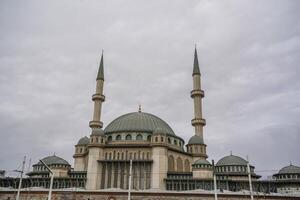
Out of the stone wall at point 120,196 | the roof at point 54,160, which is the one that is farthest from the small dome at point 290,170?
the roof at point 54,160

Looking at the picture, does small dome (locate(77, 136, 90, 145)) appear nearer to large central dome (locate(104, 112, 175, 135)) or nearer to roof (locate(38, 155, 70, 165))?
large central dome (locate(104, 112, 175, 135))

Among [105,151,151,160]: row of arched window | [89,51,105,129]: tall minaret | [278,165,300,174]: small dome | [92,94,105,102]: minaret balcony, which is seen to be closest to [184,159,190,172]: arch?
[105,151,151,160]: row of arched window

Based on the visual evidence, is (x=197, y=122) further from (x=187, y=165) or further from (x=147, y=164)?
(x=147, y=164)

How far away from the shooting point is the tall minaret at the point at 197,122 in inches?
2645

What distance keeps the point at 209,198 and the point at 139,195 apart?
11692 mm

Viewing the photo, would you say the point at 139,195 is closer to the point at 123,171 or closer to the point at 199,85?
the point at 123,171

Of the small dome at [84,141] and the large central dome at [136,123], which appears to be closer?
the large central dome at [136,123]

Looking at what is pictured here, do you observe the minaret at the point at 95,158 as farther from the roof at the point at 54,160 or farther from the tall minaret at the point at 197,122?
the tall minaret at the point at 197,122

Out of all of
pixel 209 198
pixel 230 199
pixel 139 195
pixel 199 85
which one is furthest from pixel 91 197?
pixel 199 85

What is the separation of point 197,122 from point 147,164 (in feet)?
54.8

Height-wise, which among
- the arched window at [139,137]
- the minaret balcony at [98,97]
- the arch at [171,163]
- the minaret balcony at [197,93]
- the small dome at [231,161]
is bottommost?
the arch at [171,163]

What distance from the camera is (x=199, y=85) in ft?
238

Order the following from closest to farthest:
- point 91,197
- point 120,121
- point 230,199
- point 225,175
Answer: point 230,199 → point 91,197 → point 225,175 → point 120,121

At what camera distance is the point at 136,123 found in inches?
2721
